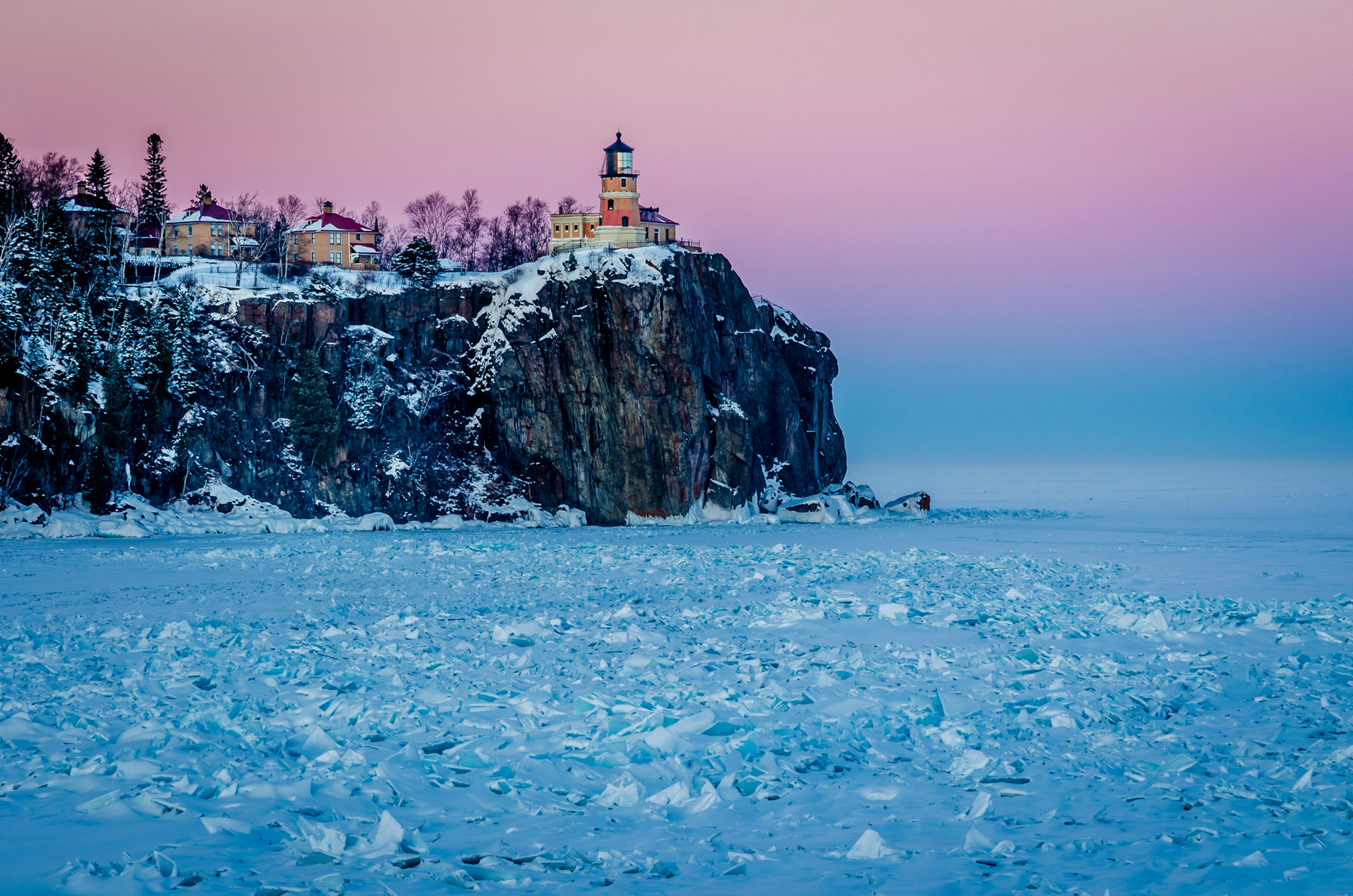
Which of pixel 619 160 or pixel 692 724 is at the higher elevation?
pixel 619 160

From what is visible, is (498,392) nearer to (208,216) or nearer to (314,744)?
(208,216)

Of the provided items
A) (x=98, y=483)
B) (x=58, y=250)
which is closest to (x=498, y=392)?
(x=98, y=483)

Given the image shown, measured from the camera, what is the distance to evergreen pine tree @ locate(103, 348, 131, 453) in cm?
5284

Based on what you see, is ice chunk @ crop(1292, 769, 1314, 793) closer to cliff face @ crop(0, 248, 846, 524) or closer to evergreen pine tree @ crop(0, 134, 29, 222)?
cliff face @ crop(0, 248, 846, 524)

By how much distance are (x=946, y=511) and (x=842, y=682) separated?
175 feet

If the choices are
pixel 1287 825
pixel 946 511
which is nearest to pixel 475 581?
pixel 1287 825

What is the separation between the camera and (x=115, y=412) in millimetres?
53062

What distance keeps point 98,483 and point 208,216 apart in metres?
35.1

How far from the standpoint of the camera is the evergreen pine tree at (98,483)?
50.8 meters

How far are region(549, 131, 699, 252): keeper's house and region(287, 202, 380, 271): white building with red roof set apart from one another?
14415 millimetres

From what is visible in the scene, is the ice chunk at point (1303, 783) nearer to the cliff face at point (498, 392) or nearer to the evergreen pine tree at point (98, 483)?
the evergreen pine tree at point (98, 483)

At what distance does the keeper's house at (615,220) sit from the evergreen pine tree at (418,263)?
10.3 m

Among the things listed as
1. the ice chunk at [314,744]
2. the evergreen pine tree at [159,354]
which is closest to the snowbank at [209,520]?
the evergreen pine tree at [159,354]

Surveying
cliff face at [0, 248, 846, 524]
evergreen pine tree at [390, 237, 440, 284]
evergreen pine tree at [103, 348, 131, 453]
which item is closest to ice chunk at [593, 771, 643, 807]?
evergreen pine tree at [103, 348, 131, 453]
